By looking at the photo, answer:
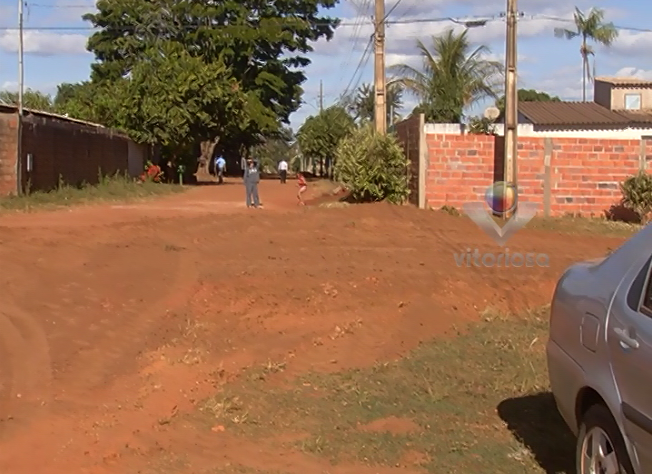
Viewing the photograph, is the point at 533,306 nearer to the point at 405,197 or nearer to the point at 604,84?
the point at 405,197

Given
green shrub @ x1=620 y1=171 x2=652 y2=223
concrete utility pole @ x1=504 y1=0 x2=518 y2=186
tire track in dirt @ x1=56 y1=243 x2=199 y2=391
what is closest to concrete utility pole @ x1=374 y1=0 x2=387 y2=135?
concrete utility pole @ x1=504 y1=0 x2=518 y2=186

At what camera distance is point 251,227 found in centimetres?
1490

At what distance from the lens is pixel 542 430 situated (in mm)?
6051

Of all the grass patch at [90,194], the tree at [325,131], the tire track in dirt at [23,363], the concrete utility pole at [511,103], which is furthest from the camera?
the tree at [325,131]

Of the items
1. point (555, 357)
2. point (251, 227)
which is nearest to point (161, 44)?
point (251, 227)

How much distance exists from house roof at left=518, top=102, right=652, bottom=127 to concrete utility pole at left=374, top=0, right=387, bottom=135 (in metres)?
12.1

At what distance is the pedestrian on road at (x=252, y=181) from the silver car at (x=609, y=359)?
17090mm

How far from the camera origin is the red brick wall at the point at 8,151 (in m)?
20.3

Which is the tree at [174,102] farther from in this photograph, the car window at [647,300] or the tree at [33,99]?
the car window at [647,300]

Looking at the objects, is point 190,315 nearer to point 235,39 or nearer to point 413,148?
point 413,148

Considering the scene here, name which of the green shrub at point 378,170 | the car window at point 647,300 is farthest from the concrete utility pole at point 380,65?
the car window at point 647,300

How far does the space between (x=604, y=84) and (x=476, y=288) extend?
30.7 metres

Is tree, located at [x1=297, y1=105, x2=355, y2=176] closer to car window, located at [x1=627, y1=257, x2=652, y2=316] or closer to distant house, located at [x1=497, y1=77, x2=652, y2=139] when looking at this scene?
distant house, located at [x1=497, y1=77, x2=652, y2=139]

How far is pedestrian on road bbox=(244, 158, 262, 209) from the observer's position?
21.8 meters
